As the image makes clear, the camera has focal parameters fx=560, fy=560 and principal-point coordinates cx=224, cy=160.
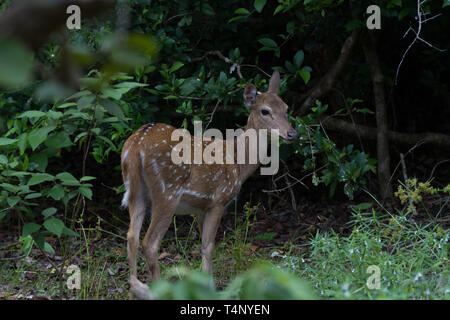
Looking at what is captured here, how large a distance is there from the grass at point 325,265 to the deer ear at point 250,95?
1283 millimetres

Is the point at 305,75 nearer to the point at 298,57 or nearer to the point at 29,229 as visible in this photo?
the point at 298,57

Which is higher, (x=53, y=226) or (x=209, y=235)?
(x=53, y=226)

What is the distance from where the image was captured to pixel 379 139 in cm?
623

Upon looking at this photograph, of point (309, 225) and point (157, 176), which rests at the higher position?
point (157, 176)

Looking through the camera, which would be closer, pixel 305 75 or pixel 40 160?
pixel 40 160

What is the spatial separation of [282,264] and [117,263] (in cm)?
166

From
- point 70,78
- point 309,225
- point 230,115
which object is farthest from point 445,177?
point 70,78

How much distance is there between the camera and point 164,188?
443 cm

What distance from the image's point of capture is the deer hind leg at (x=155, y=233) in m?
4.40

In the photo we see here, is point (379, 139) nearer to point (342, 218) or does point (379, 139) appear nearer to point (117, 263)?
point (342, 218)

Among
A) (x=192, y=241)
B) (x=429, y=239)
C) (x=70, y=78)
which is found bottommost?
(x=192, y=241)

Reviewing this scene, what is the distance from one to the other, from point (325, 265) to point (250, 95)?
1876 millimetres

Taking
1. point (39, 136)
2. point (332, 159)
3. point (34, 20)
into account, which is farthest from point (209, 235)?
point (34, 20)

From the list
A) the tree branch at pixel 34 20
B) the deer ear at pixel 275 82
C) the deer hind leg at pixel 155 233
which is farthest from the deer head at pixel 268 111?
the tree branch at pixel 34 20
